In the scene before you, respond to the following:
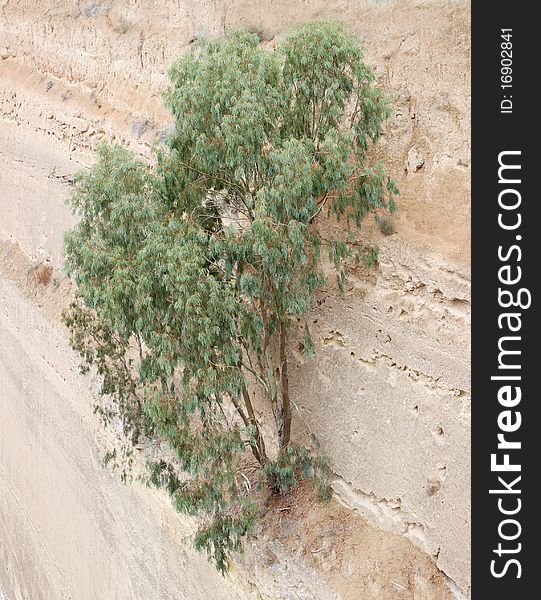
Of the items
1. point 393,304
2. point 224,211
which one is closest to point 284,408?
point 393,304

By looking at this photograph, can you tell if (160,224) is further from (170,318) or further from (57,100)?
(57,100)

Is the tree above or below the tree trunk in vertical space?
above

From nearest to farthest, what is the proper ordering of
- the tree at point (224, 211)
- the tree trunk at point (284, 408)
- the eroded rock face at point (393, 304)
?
1. the tree at point (224, 211)
2. the eroded rock face at point (393, 304)
3. the tree trunk at point (284, 408)

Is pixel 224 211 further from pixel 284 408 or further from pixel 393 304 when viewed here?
pixel 284 408

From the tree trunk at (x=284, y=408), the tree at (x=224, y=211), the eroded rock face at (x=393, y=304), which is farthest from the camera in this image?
the tree trunk at (x=284, y=408)

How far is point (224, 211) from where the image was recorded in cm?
867

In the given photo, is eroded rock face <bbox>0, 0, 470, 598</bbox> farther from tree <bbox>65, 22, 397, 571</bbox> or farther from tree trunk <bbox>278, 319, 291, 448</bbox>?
tree <bbox>65, 22, 397, 571</bbox>

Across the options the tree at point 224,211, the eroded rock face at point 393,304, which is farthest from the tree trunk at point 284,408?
the tree at point 224,211

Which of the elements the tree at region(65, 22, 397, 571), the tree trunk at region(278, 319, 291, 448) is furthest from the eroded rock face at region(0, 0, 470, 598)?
the tree at region(65, 22, 397, 571)

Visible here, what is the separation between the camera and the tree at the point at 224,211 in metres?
7.83

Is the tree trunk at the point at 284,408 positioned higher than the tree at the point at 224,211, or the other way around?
the tree at the point at 224,211

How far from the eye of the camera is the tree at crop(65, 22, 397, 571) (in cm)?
783

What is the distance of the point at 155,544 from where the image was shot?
1136cm

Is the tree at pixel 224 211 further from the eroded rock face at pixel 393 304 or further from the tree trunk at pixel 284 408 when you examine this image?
the tree trunk at pixel 284 408
